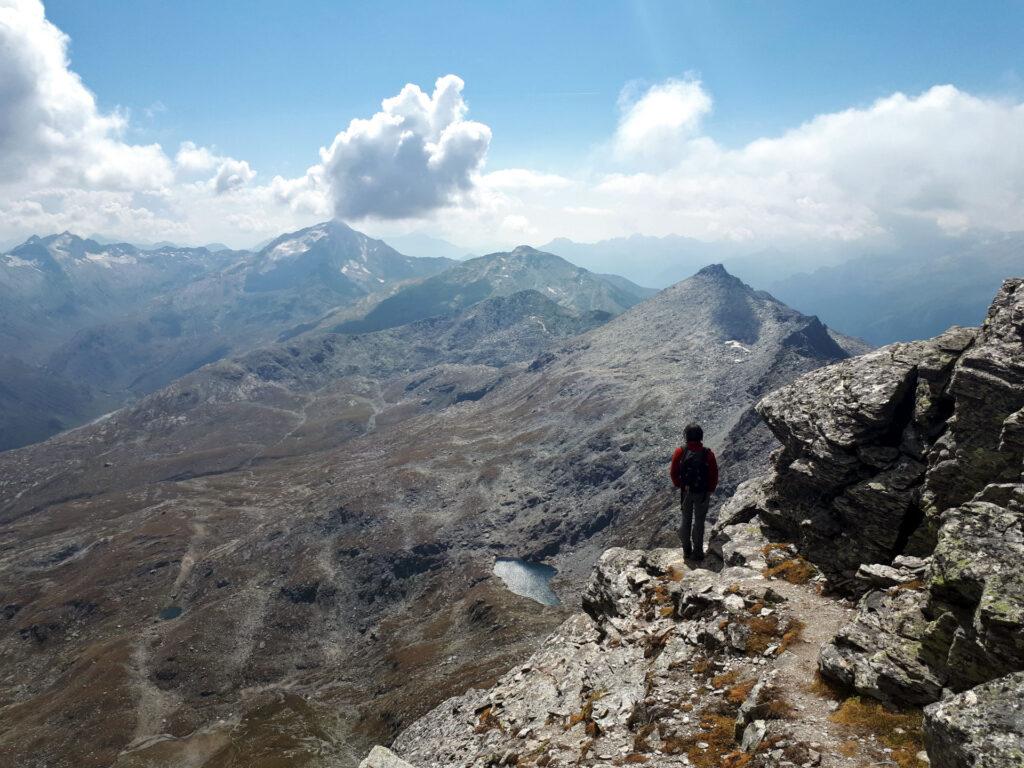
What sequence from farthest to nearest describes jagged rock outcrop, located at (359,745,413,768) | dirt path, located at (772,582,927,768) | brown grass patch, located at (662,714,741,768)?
jagged rock outcrop, located at (359,745,413,768), brown grass patch, located at (662,714,741,768), dirt path, located at (772,582,927,768)

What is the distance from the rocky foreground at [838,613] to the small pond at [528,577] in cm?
11835

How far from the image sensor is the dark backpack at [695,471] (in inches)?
1219

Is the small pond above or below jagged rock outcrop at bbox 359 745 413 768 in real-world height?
below

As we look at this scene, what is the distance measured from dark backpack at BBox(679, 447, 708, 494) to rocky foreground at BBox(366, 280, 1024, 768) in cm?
447

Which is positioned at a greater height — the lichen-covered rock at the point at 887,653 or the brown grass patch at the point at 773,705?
the lichen-covered rock at the point at 887,653

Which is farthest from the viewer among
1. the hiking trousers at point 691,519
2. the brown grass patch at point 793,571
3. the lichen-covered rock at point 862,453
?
the hiking trousers at point 691,519

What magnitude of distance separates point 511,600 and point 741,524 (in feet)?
359

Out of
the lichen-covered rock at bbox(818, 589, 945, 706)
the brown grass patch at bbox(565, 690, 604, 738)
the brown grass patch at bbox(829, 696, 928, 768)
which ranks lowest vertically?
the brown grass patch at bbox(565, 690, 604, 738)

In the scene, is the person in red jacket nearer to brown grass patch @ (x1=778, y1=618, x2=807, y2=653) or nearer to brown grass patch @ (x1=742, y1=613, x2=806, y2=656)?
brown grass patch @ (x1=742, y1=613, x2=806, y2=656)

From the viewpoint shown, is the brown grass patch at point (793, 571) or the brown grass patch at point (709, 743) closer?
the brown grass patch at point (709, 743)

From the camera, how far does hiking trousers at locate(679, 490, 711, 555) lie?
31.7 metres

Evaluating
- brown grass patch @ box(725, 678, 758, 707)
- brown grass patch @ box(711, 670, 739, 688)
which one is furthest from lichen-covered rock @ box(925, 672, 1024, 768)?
brown grass patch @ box(711, 670, 739, 688)

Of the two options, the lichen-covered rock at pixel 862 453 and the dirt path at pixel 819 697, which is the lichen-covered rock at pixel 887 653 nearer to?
the dirt path at pixel 819 697

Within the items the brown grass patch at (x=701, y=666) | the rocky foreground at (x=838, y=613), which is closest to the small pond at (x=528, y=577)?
the rocky foreground at (x=838, y=613)
